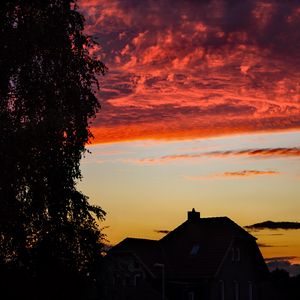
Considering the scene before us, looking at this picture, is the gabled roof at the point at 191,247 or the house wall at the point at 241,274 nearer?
the gabled roof at the point at 191,247

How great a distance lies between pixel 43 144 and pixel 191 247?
40.4 meters

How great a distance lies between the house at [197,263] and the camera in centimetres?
6273

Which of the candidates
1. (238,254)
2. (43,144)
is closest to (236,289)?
(238,254)

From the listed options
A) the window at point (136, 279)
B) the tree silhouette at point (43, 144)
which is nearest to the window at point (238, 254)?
the window at point (136, 279)

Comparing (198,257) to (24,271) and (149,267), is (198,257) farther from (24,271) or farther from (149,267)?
(24,271)

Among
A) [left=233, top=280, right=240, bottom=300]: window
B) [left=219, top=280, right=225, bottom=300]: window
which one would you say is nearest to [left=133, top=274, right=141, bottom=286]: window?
[left=219, top=280, right=225, bottom=300]: window

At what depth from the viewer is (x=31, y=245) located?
28672 millimetres

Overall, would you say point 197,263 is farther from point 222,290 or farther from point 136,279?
point 136,279

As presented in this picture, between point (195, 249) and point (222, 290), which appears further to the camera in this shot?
point (195, 249)

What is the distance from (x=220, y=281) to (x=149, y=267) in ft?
19.6

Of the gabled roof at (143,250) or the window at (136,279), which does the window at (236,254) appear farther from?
the window at (136,279)

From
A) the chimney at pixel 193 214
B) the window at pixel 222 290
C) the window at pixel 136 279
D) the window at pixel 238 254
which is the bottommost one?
the window at pixel 222 290

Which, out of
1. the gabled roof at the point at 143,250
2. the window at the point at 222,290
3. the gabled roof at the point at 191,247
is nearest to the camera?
the gabled roof at the point at 191,247

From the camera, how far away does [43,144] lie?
2772cm
